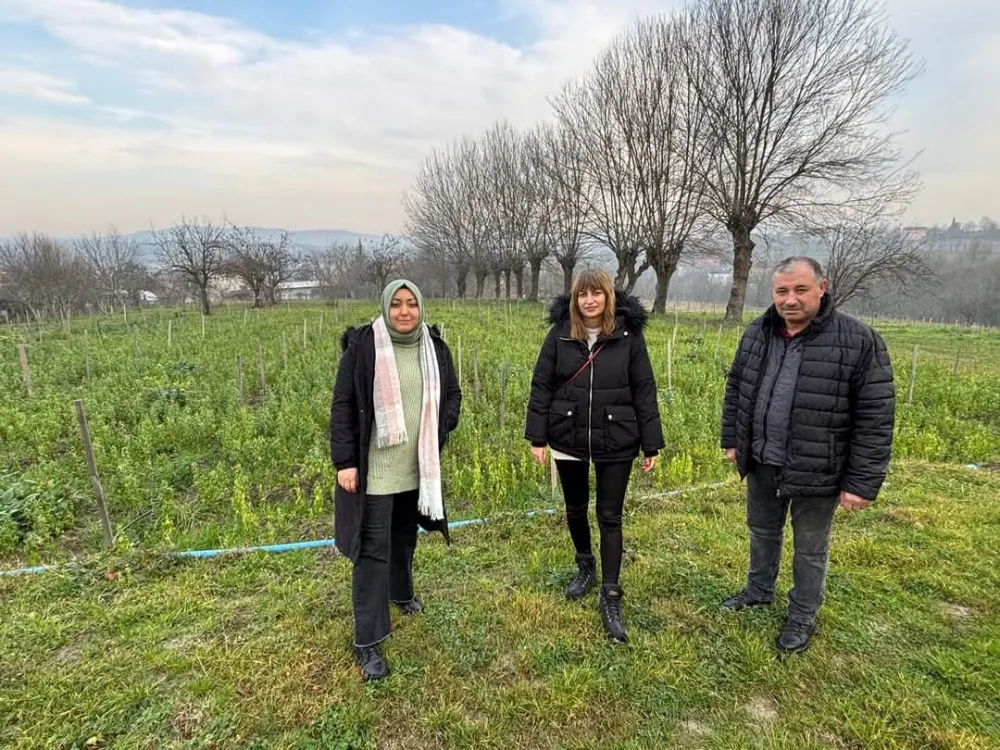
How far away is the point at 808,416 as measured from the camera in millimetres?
2393

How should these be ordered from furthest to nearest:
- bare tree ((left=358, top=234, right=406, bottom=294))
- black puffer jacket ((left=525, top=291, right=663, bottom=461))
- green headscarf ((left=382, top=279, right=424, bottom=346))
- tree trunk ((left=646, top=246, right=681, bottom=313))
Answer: bare tree ((left=358, top=234, right=406, bottom=294)), tree trunk ((left=646, top=246, right=681, bottom=313)), black puffer jacket ((left=525, top=291, right=663, bottom=461)), green headscarf ((left=382, top=279, right=424, bottom=346))

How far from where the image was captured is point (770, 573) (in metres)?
2.92

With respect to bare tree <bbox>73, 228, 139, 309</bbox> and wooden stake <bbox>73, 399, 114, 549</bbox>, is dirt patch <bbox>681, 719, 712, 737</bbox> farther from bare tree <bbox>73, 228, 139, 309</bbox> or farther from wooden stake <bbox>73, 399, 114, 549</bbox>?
bare tree <bbox>73, 228, 139, 309</bbox>

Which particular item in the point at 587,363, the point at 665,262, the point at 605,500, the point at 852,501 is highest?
the point at 665,262

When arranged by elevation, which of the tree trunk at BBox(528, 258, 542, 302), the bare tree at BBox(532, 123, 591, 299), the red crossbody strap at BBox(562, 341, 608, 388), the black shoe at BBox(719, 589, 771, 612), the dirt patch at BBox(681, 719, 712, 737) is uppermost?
the bare tree at BBox(532, 123, 591, 299)

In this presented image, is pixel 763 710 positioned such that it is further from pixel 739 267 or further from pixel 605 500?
pixel 739 267

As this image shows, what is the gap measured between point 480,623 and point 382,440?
127cm

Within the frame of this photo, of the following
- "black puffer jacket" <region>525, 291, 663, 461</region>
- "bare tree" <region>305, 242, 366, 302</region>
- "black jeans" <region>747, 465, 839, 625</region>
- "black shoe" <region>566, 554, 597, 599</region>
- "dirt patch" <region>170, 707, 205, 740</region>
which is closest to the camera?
"dirt patch" <region>170, 707, 205, 740</region>

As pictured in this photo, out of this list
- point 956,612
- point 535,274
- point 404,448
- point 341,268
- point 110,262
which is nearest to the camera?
point 404,448

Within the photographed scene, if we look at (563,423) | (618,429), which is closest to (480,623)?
(563,423)

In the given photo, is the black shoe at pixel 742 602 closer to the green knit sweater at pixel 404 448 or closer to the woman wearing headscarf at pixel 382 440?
the woman wearing headscarf at pixel 382 440

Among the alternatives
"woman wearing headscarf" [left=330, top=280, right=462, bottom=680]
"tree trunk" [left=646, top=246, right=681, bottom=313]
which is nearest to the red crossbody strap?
"woman wearing headscarf" [left=330, top=280, right=462, bottom=680]

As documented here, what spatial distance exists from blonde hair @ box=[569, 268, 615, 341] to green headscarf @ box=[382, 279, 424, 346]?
796 millimetres

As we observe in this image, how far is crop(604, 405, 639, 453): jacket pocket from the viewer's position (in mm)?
2648
